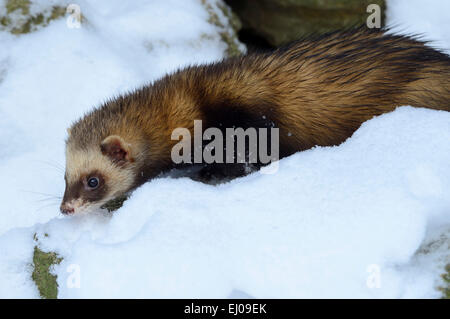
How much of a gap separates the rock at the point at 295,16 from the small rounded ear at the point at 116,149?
302cm

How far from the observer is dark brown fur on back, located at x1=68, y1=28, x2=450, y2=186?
3467 mm

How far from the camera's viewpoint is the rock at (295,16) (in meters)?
6.03

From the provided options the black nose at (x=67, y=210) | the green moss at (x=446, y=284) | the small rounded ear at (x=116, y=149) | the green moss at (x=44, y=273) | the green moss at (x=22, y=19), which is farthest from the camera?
the green moss at (x=22, y=19)

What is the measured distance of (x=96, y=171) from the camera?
3438 millimetres

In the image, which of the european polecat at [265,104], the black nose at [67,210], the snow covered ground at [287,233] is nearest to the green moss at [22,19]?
the european polecat at [265,104]

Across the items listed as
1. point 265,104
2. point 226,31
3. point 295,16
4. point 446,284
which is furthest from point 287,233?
point 295,16

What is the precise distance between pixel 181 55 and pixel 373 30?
2459 millimetres

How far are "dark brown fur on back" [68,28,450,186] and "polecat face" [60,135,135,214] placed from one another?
9 centimetres

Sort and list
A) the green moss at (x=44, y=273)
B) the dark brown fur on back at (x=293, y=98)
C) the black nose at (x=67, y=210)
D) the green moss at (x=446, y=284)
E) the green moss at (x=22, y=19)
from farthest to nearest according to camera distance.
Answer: the green moss at (x=22, y=19)
the dark brown fur on back at (x=293, y=98)
the black nose at (x=67, y=210)
the green moss at (x=44, y=273)
the green moss at (x=446, y=284)

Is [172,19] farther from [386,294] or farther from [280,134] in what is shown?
[386,294]

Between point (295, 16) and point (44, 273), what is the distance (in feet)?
15.2

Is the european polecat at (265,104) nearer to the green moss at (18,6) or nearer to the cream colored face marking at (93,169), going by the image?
the cream colored face marking at (93,169)

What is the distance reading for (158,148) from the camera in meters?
3.57

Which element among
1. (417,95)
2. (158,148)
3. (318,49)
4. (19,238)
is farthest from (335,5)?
(19,238)
